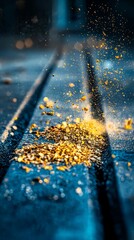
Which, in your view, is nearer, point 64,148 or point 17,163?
point 17,163

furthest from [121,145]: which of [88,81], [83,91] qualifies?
[88,81]

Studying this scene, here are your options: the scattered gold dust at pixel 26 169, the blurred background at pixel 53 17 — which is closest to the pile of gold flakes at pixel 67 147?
the scattered gold dust at pixel 26 169

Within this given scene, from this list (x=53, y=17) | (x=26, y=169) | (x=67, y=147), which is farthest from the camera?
(x=53, y=17)

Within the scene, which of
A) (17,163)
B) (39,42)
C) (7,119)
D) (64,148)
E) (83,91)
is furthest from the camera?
(39,42)

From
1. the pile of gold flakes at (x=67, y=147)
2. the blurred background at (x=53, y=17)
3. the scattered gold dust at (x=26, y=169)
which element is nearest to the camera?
the scattered gold dust at (x=26, y=169)

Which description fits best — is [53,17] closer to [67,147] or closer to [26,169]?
[67,147]

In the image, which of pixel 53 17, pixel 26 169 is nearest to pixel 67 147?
pixel 26 169

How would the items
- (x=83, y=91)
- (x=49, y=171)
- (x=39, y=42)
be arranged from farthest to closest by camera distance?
(x=39, y=42) < (x=83, y=91) < (x=49, y=171)

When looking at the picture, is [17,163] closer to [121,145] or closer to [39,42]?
[121,145]

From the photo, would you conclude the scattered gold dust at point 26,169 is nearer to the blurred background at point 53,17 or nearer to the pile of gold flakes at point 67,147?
the pile of gold flakes at point 67,147
